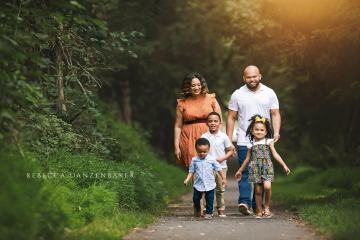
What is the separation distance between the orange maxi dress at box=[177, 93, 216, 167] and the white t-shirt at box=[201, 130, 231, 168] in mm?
438

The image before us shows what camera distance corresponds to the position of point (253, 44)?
64.3ft

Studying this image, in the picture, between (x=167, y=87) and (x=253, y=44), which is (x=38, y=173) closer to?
(x=253, y=44)

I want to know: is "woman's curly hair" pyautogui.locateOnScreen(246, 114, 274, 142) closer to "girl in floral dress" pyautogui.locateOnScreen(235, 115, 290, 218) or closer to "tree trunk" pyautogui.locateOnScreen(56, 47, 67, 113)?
"girl in floral dress" pyautogui.locateOnScreen(235, 115, 290, 218)

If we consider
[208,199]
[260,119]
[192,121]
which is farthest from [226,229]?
[192,121]

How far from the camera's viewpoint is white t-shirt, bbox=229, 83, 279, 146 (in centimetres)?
1294

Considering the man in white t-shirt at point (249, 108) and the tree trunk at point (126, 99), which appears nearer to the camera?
the man in white t-shirt at point (249, 108)

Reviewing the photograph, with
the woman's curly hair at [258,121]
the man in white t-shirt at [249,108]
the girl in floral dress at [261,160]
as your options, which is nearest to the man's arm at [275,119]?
the man in white t-shirt at [249,108]

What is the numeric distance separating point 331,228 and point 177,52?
2611 centimetres

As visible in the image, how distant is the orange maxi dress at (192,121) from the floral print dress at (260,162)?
1268 millimetres

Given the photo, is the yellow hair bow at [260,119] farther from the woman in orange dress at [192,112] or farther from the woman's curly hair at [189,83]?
the woman's curly hair at [189,83]

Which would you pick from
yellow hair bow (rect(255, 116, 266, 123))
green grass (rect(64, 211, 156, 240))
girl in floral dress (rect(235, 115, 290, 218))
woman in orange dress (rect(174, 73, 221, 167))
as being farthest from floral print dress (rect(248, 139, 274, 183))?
green grass (rect(64, 211, 156, 240))

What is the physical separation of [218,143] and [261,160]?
827mm

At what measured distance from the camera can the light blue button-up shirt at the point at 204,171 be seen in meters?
12.3

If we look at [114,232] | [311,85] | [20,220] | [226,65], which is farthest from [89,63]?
[226,65]
